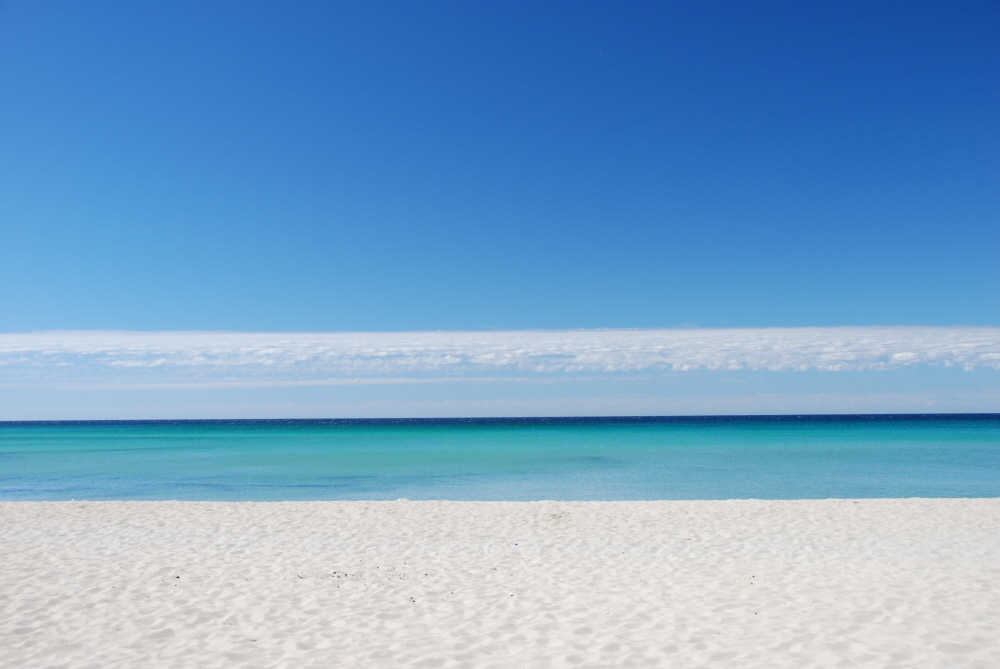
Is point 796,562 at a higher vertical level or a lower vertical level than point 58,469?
higher

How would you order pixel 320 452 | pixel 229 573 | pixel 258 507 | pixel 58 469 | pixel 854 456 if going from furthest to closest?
pixel 320 452, pixel 854 456, pixel 58 469, pixel 258 507, pixel 229 573

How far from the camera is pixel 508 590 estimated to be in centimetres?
735

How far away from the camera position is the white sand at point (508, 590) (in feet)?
17.7

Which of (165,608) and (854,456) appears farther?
(854,456)

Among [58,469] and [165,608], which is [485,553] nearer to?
[165,608]

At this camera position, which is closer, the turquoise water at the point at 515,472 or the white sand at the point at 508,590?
the white sand at the point at 508,590

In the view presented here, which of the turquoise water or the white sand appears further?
the turquoise water

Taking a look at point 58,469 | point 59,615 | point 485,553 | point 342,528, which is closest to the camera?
point 59,615

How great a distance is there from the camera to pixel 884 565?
27.1ft

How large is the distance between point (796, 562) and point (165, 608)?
26.2 ft

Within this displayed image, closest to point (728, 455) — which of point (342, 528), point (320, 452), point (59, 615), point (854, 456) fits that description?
point (854, 456)

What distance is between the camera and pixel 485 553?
9352mm

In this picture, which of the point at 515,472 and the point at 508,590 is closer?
the point at 508,590

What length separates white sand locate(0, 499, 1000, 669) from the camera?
5406mm
